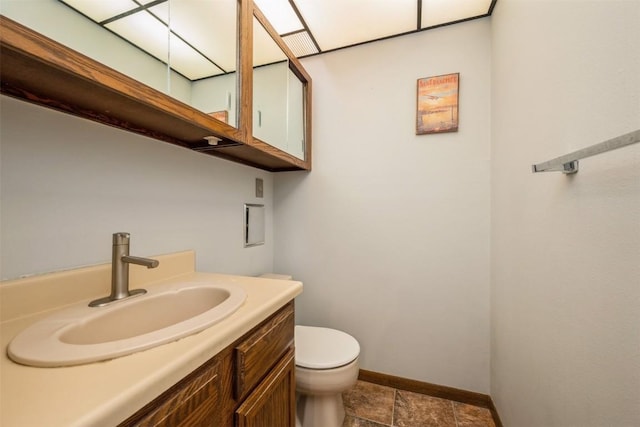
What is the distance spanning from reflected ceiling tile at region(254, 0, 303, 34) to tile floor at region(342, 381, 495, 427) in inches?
87.4

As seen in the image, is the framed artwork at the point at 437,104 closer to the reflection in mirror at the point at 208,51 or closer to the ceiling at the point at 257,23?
the ceiling at the point at 257,23

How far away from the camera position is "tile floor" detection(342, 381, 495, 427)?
130cm

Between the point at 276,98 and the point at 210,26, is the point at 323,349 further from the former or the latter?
the point at 210,26

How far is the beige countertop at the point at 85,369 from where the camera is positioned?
34 cm

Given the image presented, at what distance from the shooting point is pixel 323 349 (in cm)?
127

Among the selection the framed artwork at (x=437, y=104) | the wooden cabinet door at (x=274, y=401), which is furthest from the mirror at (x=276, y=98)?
the wooden cabinet door at (x=274, y=401)

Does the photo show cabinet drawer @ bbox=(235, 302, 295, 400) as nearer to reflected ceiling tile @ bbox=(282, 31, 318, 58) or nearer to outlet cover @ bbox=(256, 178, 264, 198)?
outlet cover @ bbox=(256, 178, 264, 198)

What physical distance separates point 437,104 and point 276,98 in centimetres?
95

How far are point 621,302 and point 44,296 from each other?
54.2 inches

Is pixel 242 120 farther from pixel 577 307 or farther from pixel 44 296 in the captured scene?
pixel 577 307

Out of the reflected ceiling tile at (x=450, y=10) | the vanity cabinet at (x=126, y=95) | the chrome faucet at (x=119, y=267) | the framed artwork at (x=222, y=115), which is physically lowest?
the chrome faucet at (x=119, y=267)

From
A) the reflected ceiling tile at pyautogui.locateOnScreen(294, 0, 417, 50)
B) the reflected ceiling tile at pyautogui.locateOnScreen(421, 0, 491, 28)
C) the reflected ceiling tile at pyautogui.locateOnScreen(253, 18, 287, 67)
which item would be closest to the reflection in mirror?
the reflected ceiling tile at pyautogui.locateOnScreen(253, 18, 287, 67)

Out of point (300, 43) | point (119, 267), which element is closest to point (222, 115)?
point (119, 267)

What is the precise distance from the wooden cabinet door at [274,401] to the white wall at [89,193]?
0.65 metres
